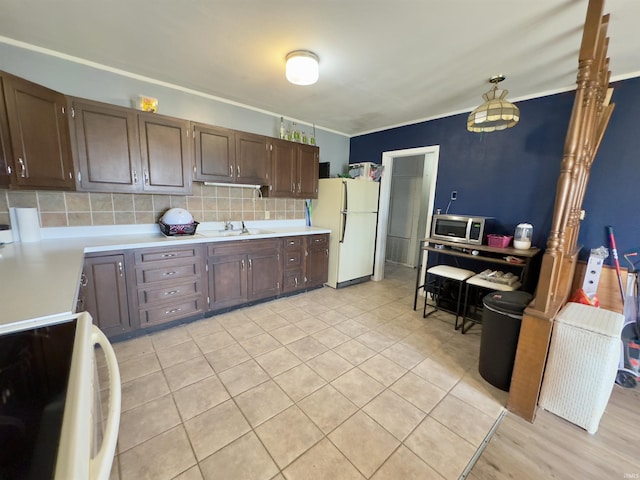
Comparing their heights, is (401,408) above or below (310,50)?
below

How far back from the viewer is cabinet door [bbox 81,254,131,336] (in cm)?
214

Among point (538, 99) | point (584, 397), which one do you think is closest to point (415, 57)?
point (538, 99)

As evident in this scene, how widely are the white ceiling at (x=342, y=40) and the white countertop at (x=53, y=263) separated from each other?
157cm

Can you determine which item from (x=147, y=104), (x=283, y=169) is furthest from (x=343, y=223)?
(x=147, y=104)

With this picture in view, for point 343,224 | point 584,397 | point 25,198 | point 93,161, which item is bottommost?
point 584,397

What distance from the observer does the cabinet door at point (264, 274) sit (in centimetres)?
313

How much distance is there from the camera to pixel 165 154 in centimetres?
257

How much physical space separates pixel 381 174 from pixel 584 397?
3.24m

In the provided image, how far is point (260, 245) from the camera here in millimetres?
3133

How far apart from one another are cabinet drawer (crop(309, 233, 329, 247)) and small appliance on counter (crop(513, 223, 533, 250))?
224 cm

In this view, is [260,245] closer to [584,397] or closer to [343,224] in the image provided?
[343,224]

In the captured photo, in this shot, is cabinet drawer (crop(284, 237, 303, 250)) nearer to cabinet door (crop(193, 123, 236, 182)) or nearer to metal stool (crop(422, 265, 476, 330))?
cabinet door (crop(193, 123, 236, 182))

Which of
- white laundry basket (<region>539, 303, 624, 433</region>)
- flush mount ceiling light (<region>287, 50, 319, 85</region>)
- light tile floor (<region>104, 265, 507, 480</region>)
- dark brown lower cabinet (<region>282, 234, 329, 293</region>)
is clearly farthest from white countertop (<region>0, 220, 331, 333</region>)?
white laundry basket (<region>539, 303, 624, 433</region>)

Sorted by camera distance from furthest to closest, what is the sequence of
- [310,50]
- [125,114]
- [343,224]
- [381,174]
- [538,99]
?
[381,174]
[343,224]
[538,99]
[125,114]
[310,50]
